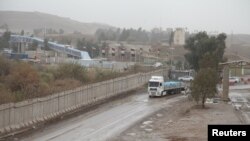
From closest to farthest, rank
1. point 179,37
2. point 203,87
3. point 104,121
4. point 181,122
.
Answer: point 181,122 → point 104,121 → point 203,87 → point 179,37

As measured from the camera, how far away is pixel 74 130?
3484 centimetres

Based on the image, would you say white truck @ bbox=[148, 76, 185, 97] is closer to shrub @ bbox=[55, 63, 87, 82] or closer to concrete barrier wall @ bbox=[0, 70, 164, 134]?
concrete barrier wall @ bbox=[0, 70, 164, 134]

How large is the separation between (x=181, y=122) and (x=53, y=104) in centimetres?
1099

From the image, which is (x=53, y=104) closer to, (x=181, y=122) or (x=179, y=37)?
(x=181, y=122)

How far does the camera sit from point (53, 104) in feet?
132

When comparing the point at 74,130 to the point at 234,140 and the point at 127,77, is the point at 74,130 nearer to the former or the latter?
the point at 234,140

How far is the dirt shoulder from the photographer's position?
104 feet

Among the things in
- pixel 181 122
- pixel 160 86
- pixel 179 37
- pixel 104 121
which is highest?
pixel 179 37

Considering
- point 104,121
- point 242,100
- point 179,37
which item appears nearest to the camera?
point 104,121

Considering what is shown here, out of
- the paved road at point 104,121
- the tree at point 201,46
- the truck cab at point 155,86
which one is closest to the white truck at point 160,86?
the truck cab at point 155,86

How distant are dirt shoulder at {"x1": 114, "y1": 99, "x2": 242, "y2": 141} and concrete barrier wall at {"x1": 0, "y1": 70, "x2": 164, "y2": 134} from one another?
743 centimetres

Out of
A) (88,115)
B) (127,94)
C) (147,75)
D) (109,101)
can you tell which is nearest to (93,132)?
(88,115)

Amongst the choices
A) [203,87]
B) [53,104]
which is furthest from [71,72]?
[53,104]

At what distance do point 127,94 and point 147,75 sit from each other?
493 inches
